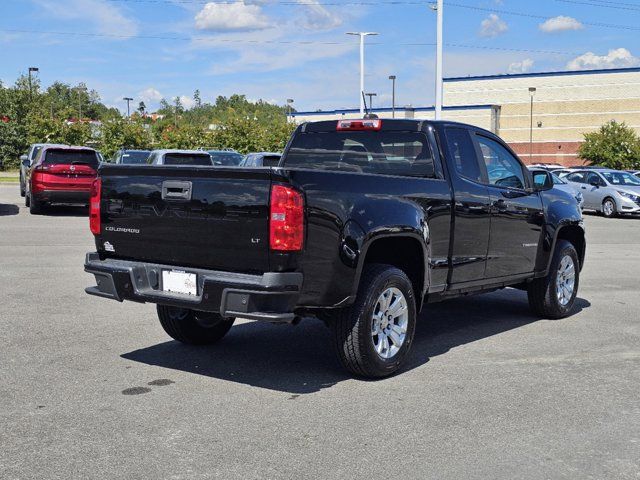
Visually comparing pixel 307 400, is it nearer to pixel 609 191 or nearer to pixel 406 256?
pixel 406 256

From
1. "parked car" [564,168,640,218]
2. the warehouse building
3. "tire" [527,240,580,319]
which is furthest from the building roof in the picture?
"tire" [527,240,580,319]

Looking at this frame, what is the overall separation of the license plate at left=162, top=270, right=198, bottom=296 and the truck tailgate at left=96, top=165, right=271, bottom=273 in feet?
0.34

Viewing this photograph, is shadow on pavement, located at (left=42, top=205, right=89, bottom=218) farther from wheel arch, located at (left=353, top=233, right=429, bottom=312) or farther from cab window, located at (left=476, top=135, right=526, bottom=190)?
wheel arch, located at (left=353, top=233, right=429, bottom=312)

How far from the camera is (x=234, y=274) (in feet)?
18.5

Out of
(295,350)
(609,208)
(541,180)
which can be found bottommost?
(609,208)

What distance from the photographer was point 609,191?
2725 cm

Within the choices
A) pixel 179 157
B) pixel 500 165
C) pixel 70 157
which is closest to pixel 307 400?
pixel 500 165

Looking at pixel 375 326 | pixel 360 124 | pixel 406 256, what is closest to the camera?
pixel 375 326

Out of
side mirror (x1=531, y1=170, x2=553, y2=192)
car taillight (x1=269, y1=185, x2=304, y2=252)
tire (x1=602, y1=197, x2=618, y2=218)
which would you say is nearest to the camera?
car taillight (x1=269, y1=185, x2=304, y2=252)

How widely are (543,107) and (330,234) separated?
78540 millimetres

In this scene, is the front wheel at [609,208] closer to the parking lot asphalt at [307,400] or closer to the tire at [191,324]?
the parking lot asphalt at [307,400]

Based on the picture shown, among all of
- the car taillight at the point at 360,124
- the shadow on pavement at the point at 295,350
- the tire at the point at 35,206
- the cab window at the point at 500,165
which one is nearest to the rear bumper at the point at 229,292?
the shadow on pavement at the point at 295,350

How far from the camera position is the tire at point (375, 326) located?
6.06 meters

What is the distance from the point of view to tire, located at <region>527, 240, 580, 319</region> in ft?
28.9
